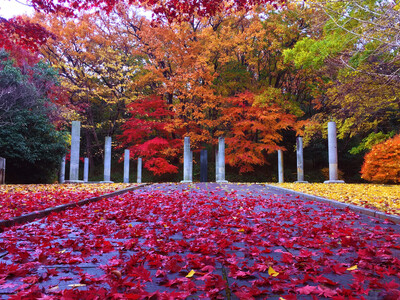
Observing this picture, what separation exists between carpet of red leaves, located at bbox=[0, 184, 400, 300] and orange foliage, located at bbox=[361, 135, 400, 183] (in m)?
10.1

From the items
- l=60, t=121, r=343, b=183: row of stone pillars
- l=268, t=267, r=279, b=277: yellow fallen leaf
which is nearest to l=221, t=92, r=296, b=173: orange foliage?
l=60, t=121, r=343, b=183: row of stone pillars

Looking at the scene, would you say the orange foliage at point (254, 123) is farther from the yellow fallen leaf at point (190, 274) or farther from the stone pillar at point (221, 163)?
the yellow fallen leaf at point (190, 274)

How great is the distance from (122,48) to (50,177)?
11039 millimetres

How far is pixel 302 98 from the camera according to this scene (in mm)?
25938

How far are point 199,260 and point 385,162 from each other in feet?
44.7

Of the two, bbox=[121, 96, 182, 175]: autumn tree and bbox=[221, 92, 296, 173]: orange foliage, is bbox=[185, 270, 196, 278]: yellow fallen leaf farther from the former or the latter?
bbox=[121, 96, 182, 175]: autumn tree

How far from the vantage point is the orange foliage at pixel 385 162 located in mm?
13352

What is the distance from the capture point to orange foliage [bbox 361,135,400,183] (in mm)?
13352

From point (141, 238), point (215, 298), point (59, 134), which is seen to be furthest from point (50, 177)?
point (215, 298)

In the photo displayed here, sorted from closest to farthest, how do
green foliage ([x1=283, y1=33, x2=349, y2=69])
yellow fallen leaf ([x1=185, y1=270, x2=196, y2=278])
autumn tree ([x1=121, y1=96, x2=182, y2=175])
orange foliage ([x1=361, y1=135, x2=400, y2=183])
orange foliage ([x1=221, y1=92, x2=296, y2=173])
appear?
yellow fallen leaf ([x1=185, y1=270, x2=196, y2=278])
green foliage ([x1=283, y1=33, x2=349, y2=69])
orange foliage ([x1=361, y1=135, x2=400, y2=183])
orange foliage ([x1=221, y1=92, x2=296, y2=173])
autumn tree ([x1=121, y1=96, x2=182, y2=175])

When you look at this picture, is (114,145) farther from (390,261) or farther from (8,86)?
(390,261)

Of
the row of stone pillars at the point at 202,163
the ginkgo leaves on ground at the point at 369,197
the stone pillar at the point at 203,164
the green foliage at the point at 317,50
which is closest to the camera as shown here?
the ginkgo leaves on ground at the point at 369,197

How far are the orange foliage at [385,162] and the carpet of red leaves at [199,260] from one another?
33.0 ft

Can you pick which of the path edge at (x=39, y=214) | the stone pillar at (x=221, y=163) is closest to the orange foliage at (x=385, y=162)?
the stone pillar at (x=221, y=163)
